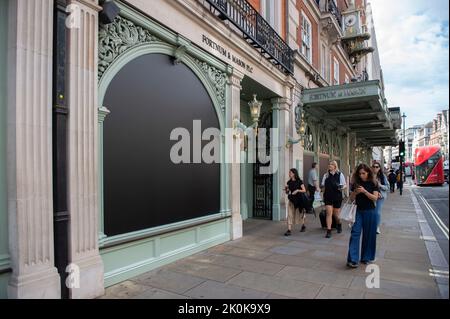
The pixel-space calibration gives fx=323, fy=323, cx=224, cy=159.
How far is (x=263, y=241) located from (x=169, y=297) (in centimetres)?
357

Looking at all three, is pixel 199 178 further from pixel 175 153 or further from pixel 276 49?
pixel 276 49

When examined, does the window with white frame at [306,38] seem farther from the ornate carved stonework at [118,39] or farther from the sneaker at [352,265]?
the sneaker at [352,265]

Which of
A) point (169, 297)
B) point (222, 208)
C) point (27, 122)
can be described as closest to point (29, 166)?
point (27, 122)

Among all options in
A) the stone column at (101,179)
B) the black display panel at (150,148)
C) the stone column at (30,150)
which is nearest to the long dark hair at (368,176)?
the black display panel at (150,148)

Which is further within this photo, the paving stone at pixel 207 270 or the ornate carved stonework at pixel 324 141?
the ornate carved stonework at pixel 324 141

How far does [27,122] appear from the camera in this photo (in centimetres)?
336

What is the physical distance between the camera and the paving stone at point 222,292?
4062mm

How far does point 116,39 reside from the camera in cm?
456

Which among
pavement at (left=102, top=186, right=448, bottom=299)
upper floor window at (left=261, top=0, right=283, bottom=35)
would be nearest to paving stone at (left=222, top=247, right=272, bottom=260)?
pavement at (left=102, top=186, right=448, bottom=299)

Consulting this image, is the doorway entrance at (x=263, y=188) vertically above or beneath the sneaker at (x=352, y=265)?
above

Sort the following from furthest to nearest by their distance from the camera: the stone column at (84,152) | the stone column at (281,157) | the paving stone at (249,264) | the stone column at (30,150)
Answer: the stone column at (281,157)
the paving stone at (249,264)
the stone column at (84,152)
the stone column at (30,150)

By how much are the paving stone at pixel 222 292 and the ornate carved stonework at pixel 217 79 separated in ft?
13.3

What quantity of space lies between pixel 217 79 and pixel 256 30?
2339 millimetres

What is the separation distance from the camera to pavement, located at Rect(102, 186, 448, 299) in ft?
13.6
